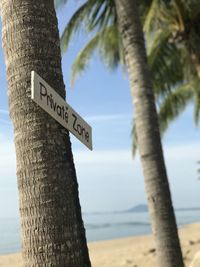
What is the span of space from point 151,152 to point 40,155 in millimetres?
3807

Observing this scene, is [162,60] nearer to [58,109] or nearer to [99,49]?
[99,49]

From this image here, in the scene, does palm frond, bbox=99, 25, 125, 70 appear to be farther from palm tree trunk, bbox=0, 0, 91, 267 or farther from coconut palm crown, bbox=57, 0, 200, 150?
palm tree trunk, bbox=0, 0, 91, 267

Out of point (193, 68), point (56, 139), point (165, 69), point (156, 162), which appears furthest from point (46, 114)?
point (165, 69)

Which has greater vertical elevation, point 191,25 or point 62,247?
point 191,25

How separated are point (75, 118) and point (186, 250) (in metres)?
12.6

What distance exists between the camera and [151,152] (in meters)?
6.13

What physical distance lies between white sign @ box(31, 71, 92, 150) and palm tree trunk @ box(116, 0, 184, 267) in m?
3.36

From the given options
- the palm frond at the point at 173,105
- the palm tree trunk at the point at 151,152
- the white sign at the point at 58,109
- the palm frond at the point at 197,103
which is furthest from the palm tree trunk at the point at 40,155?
the palm frond at the point at 173,105

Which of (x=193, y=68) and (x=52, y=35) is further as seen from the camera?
(x=193, y=68)

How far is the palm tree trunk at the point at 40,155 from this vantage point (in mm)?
2377

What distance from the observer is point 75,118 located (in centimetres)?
268

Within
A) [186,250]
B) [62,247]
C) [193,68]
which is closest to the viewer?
[62,247]

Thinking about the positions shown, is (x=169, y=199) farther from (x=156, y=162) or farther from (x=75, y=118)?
(x=75, y=118)

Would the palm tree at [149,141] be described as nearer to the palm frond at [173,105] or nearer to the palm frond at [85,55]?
the palm frond at [85,55]
